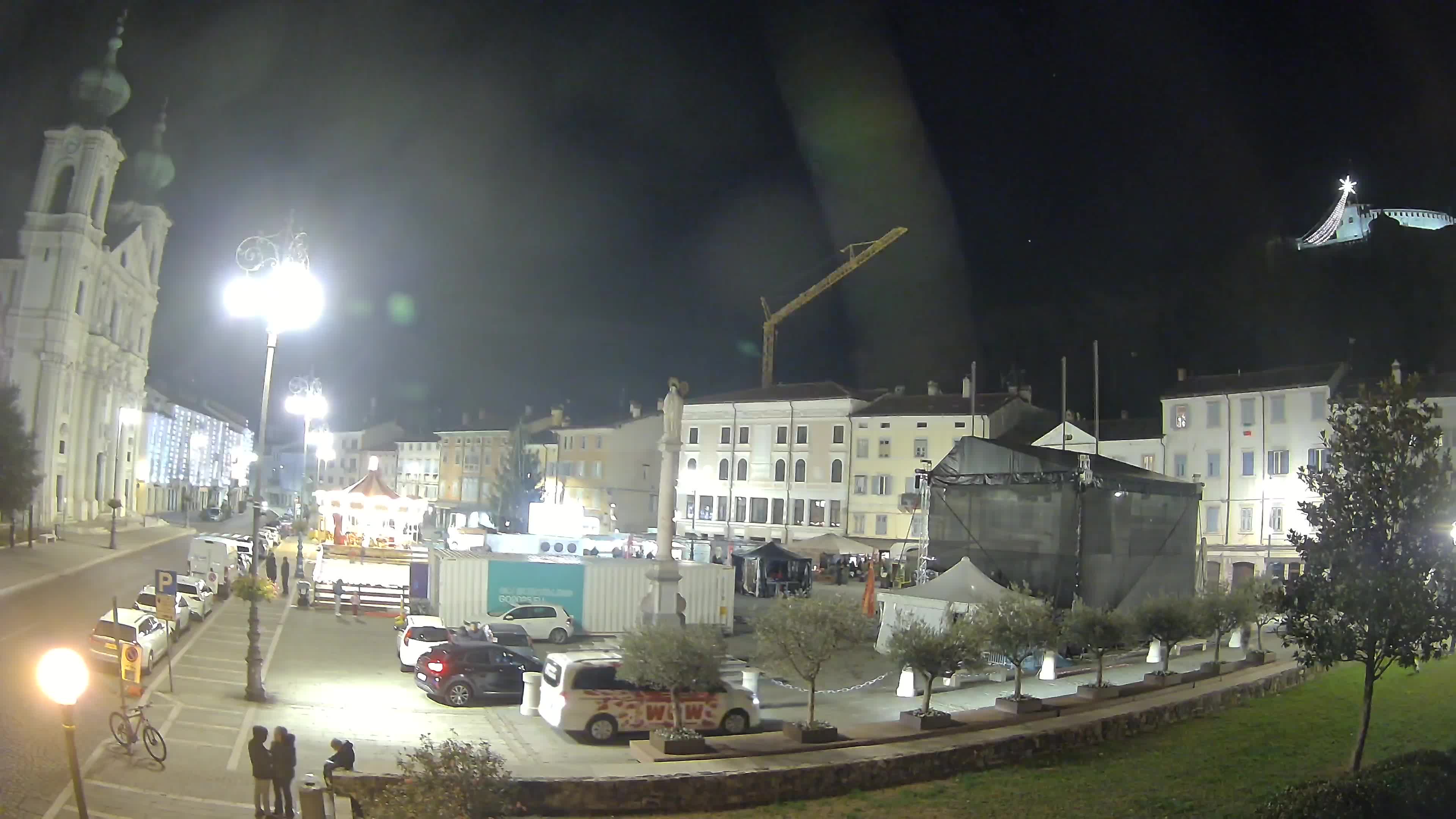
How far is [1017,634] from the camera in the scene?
16.6 m

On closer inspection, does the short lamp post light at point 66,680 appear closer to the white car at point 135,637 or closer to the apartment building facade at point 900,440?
the white car at point 135,637

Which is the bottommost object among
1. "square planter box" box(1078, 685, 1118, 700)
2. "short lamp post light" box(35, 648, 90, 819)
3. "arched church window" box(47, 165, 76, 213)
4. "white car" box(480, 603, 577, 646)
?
"white car" box(480, 603, 577, 646)

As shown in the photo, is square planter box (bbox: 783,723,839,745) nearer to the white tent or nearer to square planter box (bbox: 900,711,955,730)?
square planter box (bbox: 900,711,955,730)

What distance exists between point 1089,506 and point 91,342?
5917 cm

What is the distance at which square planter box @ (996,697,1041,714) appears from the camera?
1623 centimetres

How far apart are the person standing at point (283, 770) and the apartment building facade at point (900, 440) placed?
4589 centimetres

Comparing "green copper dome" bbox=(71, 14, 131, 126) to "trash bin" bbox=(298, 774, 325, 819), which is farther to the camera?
"green copper dome" bbox=(71, 14, 131, 126)

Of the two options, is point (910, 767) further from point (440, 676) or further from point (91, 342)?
point (91, 342)

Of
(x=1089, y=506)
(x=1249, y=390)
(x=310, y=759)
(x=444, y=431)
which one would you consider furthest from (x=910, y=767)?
(x=444, y=431)

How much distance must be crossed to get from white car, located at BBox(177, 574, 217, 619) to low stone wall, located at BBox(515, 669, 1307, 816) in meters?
19.1

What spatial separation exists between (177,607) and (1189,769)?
20320 millimetres

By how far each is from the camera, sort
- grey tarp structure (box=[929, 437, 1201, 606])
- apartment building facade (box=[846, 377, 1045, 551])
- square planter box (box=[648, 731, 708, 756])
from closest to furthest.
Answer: square planter box (box=[648, 731, 708, 756]) → grey tarp structure (box=[929, 437, 1201, 606]) → apartment building facade (box=[846, 377, 1045, 551])

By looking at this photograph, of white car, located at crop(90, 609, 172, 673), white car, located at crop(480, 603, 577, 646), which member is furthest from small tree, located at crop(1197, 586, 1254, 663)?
white car, located at crop(90, 609, 172, 673)

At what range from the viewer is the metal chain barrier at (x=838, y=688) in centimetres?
2005
